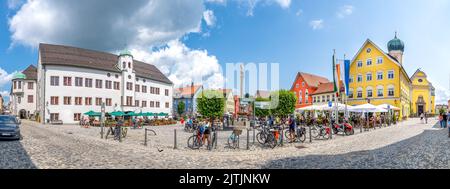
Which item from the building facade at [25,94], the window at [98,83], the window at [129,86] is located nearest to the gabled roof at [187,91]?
the window at [129,86]

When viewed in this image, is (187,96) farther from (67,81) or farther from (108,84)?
(67,81)

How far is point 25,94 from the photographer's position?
58.0 metres

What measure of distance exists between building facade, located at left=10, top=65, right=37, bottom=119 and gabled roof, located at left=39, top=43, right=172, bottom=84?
12.8 metres

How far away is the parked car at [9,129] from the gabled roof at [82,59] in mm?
30943

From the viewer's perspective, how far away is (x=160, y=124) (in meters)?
44.1

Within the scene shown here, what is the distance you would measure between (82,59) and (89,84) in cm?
558

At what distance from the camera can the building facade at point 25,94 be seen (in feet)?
182

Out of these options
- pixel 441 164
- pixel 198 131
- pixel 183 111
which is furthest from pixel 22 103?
pixel 441 164

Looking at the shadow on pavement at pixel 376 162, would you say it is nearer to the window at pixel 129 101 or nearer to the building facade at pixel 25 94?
the window at pixel 129 101

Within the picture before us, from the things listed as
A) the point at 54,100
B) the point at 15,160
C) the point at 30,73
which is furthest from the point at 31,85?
the point at 15,160

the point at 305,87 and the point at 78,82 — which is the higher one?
the point at 305,87

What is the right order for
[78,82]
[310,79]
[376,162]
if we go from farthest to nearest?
1. [310,79]
2. [78,82]
3. [376,162]

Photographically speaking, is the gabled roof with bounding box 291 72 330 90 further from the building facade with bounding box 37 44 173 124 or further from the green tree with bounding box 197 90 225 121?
the green tree with bounding box 197 90 225 121

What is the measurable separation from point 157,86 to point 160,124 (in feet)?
70.9
